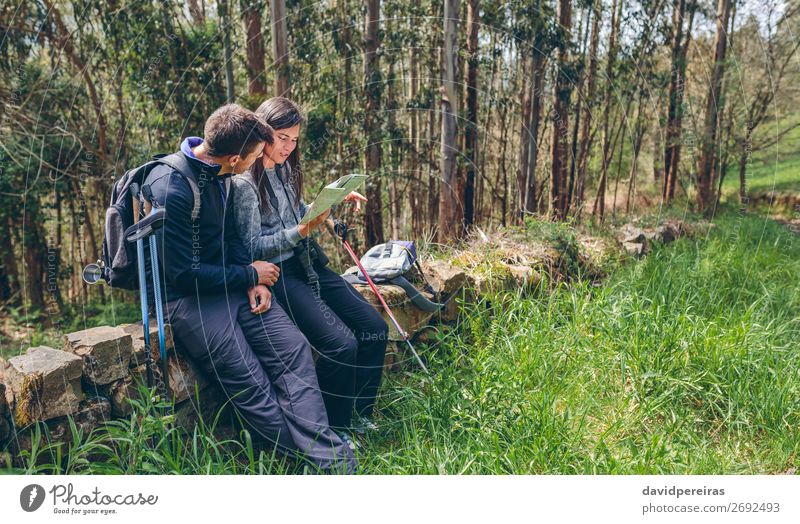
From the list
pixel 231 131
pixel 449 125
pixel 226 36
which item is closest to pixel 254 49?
pixel 226 36

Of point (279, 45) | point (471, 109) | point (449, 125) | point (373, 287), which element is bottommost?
point (373, 287)

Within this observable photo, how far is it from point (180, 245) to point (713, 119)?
8.35 metres

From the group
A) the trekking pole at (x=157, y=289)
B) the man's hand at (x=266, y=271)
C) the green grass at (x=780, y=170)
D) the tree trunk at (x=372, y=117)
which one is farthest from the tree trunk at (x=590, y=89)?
the trekking pole at (x=157, y=289)

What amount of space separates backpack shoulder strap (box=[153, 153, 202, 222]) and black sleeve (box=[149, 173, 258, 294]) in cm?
1

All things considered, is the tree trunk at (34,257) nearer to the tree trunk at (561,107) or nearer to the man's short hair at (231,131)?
the tree trunk at (561,107)

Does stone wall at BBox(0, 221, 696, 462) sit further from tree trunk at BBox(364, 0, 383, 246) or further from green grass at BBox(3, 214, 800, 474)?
tree trunk at BBox(364, 0, 383, 246)

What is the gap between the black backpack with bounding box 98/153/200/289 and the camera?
2.18 m

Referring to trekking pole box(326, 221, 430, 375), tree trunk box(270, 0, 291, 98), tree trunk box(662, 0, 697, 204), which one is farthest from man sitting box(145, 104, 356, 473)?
tree trunk box(662, 0, 697, 204)

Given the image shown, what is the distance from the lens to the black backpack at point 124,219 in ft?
7.15

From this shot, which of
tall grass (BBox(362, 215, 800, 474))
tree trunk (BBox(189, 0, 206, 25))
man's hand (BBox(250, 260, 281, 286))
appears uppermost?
tree trunk (BBox(189, 0, 206, 25))

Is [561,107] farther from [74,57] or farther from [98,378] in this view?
[98,378]

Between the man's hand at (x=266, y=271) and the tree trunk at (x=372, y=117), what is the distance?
3.59 m

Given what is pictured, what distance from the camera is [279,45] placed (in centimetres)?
487

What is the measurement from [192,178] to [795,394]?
8.51ft
